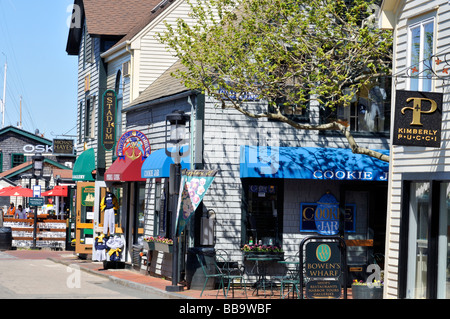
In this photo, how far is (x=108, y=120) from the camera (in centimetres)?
2695

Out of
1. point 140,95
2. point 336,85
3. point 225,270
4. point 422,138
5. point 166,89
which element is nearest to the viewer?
point 422,138

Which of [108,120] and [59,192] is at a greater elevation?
[108,120]

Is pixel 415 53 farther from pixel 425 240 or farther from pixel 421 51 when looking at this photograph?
pixel 425 240

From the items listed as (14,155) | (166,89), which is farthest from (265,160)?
(14,155)

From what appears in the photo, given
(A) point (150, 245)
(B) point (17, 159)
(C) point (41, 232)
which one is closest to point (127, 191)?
(A) point (150, 245)

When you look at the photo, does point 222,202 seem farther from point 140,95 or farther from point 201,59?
point 140,95

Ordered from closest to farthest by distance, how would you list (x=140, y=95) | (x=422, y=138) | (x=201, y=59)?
(x=422, y=138) < (x=201, y=59) < (x=140, y=95)

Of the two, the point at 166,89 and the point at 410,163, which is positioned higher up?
the point at 166,89

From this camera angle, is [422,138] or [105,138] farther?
[105,138]

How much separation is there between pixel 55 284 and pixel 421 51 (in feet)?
36.3

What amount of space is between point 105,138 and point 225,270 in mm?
8516

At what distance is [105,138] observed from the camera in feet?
88.0

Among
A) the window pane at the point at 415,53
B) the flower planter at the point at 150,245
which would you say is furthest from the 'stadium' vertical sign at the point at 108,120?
the window pane at the point at 415,53

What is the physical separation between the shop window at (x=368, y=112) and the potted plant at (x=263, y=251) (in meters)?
3.76
